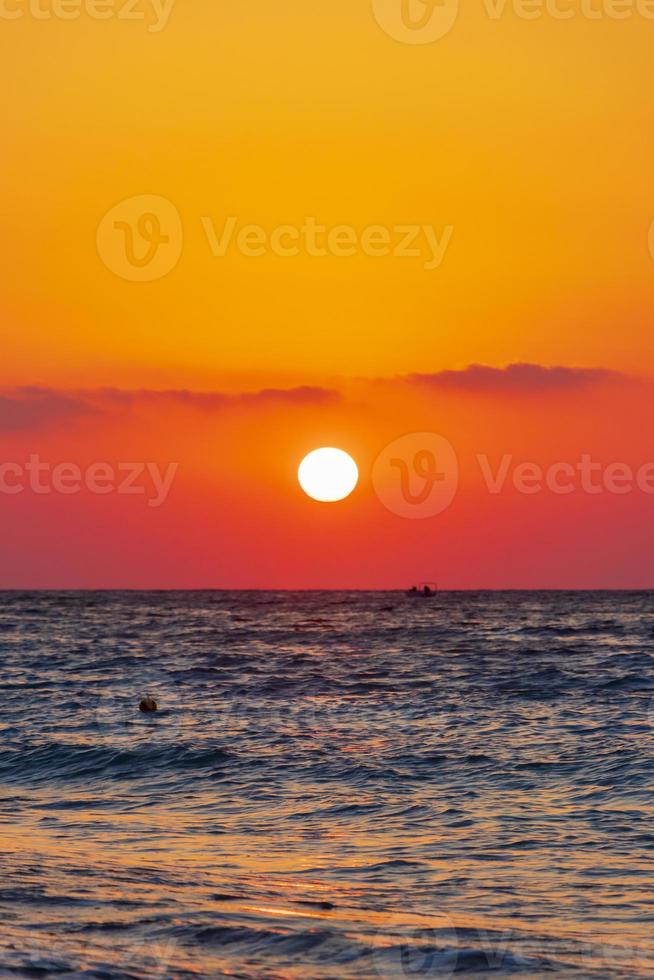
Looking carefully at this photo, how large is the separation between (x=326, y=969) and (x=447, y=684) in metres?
34.4

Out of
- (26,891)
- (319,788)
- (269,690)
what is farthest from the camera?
(269,690)

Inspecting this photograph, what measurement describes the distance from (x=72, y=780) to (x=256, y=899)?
39.0 feet

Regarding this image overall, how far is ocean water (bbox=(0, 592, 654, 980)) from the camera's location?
44.5 feet

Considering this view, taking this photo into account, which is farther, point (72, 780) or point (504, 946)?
point (72, 780)

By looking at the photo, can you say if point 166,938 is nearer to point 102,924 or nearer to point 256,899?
point 102,924

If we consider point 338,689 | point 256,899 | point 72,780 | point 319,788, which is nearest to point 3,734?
point 72,780

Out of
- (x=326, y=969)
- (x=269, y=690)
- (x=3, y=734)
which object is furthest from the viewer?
(x=269, y=690)

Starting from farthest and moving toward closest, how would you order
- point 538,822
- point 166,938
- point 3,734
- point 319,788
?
1. point 3,734
2. point 319,788
3. point 538,822
4. point 166,938

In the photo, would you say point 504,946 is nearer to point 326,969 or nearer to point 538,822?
point 326,969

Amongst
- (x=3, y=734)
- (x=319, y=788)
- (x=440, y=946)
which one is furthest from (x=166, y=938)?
(x=3, y=734)

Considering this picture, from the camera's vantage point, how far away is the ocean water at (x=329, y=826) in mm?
13562

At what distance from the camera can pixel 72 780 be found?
26516 mm

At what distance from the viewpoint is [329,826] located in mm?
21484

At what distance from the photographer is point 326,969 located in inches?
505
